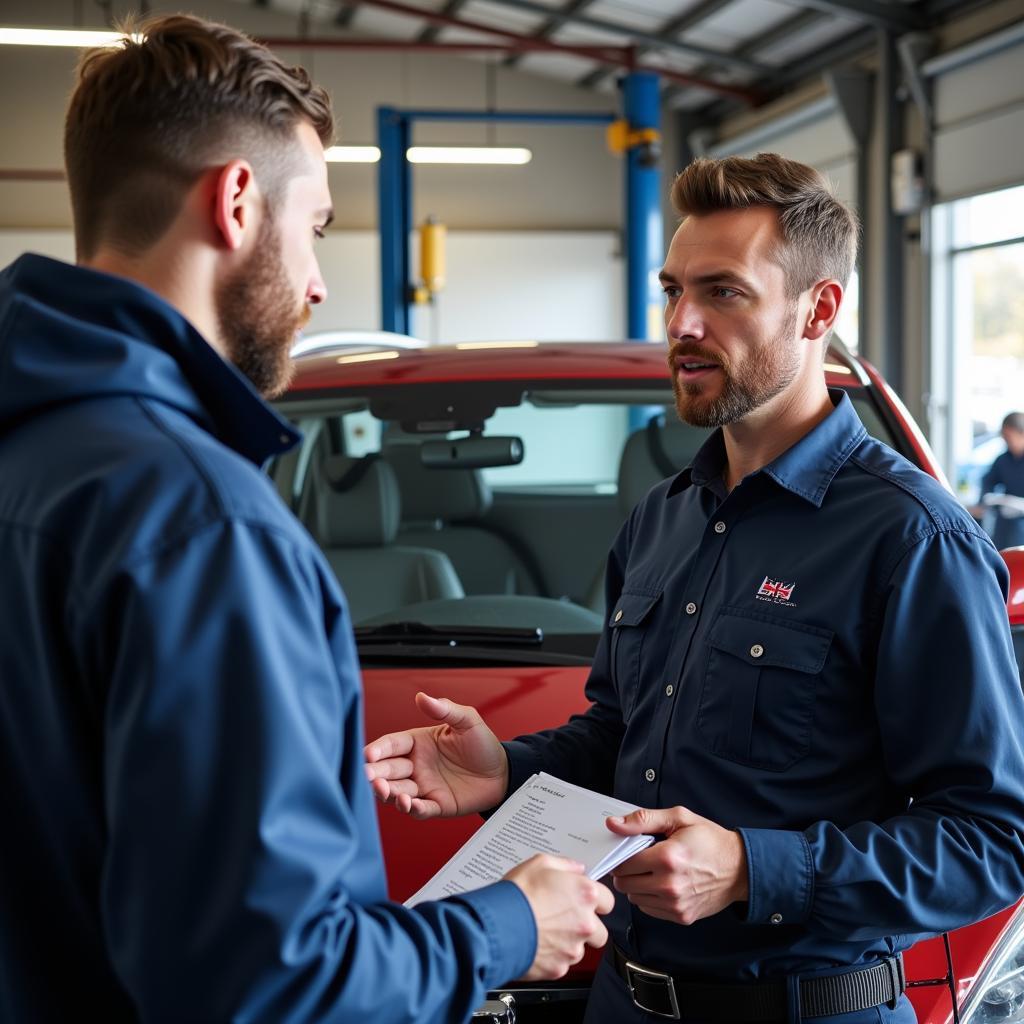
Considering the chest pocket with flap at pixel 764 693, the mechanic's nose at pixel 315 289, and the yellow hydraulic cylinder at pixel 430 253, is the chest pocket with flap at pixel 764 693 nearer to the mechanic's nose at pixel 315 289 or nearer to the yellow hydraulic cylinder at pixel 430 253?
the mechanic's nose at pixel 315 289

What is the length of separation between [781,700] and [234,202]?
0.81 meters

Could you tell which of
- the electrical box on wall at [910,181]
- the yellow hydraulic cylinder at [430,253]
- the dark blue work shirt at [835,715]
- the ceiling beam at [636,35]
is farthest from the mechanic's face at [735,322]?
the ceiling beam at [636,35]

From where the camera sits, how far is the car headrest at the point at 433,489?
Result: 2.97 m

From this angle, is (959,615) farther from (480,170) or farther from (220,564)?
(480,170)

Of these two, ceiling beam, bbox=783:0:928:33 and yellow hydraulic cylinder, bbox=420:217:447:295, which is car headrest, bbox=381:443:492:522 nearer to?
ceiling beam, bbox=783:0:928:33

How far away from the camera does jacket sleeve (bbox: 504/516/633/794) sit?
176 centimetres

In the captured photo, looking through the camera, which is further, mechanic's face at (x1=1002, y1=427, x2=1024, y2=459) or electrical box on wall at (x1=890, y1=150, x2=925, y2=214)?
electrical box on wall at (x1=890, y1=150, x2=925, y2=214)

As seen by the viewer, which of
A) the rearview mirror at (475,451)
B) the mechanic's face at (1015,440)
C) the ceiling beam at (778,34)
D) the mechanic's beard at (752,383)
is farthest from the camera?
the ceiling beam at (778,34)

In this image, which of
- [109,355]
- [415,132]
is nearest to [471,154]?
[415,132]

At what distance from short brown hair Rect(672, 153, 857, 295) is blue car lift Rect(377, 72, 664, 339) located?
8540 mm

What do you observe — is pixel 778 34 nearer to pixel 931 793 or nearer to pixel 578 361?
pixel 578 361

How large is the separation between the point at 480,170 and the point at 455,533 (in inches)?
580

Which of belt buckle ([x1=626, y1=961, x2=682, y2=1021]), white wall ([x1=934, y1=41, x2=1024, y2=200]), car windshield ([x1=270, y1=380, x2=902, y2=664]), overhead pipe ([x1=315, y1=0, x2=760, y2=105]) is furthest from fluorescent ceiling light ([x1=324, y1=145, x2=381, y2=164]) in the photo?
belt buckle ([x1=626, y1=961, x2=682, y2=1021])

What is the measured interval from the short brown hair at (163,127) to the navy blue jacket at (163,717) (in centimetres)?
10
